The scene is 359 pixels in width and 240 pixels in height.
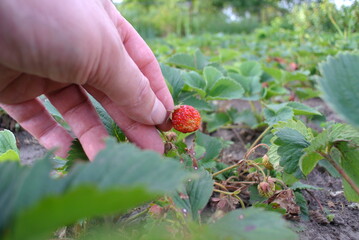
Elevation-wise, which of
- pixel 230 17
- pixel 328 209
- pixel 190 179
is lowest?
pixel 230 17

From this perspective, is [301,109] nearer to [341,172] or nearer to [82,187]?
[341,172]

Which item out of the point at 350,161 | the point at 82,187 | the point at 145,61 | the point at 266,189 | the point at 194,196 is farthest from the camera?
the point at 145,61

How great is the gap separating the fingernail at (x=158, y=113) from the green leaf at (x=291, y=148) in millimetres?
327

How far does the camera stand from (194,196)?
30.9 inches

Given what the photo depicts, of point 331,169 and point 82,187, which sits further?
point 331,169

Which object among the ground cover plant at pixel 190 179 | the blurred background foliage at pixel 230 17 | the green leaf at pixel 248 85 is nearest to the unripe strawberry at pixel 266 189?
the ground cover plant at pixel 190 179

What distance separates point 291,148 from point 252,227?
0.40 metres

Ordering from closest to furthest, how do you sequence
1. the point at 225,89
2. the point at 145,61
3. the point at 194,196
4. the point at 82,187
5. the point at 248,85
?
the point at 82,187 → the point at 194,196 → the point at 145,61 → the point at 225,89 → the point at 248,85

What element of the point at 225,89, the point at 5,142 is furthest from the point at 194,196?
→ the point at 225,89

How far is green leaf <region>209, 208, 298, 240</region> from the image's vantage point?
22.1 inches

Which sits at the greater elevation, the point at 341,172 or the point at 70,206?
the point at 70,206

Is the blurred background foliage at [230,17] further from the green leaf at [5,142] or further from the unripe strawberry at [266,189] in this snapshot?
the unripe strawberry at [266,189]

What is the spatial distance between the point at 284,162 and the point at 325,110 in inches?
54.8

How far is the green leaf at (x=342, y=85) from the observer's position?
2.07 ft
